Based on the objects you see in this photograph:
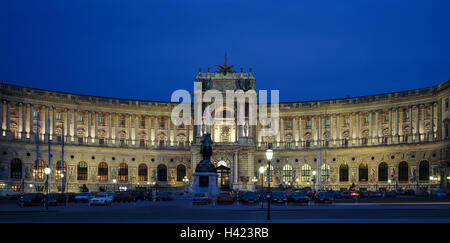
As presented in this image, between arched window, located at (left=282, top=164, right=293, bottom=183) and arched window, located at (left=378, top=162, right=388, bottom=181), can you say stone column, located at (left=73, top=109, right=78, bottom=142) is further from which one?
arched window, located at (left=378, top=162, right=388, bottom=181)

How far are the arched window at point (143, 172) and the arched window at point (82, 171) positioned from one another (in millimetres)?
11696

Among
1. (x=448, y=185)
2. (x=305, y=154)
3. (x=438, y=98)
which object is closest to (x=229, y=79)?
(x=305, y=154)

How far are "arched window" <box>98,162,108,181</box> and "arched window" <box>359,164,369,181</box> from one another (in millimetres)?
50608

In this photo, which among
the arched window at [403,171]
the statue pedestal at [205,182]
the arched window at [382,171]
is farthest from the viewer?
the arched window at [382,171]

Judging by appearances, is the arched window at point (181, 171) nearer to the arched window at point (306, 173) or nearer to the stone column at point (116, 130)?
the stone column at point (116, 130)

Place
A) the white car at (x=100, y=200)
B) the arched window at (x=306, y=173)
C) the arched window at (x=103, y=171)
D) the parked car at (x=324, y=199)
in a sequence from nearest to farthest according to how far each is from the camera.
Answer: the white car at (x=100, y=200)
the parked car at (x=324, y=199)
the arched window at (x=103, y=171)
the arched window at (x=306, y=173)

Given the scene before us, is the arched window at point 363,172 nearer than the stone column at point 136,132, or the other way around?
the arched window at point 363,172

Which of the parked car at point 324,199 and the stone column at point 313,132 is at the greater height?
the stone column at point 313,132

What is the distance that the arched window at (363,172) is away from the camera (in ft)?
362

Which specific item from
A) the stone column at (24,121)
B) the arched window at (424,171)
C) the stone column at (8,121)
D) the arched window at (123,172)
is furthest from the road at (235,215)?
the arched window at (123,172)

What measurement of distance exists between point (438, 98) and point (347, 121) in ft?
68.0
